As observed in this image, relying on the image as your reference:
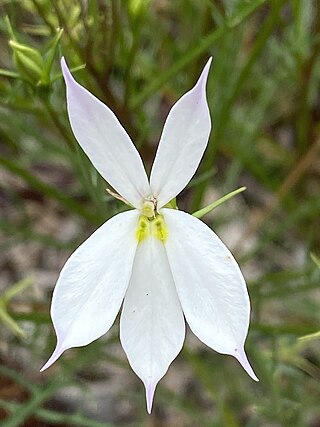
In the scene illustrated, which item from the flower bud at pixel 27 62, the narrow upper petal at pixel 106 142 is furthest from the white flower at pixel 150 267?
the flower bud at pixel 27 62

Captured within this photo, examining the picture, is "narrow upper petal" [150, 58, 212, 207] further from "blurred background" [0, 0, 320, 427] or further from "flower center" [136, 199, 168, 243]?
"blurred background" [0, 0, 320, 427]

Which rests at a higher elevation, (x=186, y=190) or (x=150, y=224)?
(x=150, y=224)

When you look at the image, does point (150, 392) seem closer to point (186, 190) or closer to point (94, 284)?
point (94, 284)

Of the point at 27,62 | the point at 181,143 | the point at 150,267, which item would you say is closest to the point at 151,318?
the point at 150,267

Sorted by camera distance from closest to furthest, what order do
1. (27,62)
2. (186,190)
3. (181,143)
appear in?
(181,143) → (27,62) → (186,190)

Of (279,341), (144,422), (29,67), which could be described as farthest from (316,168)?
(29,67)

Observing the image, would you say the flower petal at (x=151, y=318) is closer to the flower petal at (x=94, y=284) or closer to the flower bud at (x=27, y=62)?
the flower petal at (x=94, y=284)

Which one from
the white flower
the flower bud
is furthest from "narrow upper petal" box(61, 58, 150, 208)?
the flower bud

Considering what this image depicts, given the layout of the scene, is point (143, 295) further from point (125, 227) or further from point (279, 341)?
point (279, 341)
